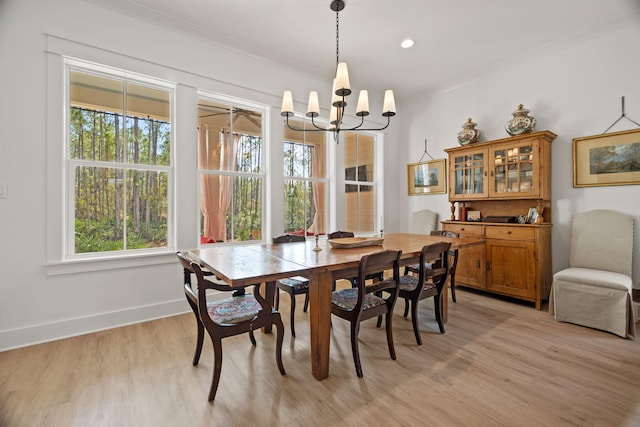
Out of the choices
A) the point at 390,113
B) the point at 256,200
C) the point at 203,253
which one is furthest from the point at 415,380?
the point at 256,200

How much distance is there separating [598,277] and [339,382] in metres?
2.71

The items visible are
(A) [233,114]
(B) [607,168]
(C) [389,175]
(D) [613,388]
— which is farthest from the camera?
(C) [389,175]

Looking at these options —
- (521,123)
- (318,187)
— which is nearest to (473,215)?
(521,123)

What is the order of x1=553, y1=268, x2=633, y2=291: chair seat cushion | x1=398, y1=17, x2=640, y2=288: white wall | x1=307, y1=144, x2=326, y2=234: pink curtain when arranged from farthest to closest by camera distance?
x1=307, y1=144, x2=326, y2=234: pink curtain < x1=398, y1=17, x2=640, y2=288: white wall < x1=553, y1=268, x2=633, y2=291: chair seat cushion

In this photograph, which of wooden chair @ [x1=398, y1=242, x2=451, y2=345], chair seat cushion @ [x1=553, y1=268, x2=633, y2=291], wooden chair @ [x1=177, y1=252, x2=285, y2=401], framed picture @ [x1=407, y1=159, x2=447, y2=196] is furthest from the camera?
framed picture @ [x1=407, y1=159, x2=447, y2=196]

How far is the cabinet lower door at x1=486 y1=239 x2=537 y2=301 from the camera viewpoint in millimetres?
3354

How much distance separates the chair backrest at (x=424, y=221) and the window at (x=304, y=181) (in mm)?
1588

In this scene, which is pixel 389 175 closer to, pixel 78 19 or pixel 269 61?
pixel 269 61

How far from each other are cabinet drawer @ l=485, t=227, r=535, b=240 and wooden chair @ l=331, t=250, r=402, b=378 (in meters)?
2.14

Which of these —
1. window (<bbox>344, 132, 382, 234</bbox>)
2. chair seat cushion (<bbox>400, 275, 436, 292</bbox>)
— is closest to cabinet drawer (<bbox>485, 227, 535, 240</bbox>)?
chair seat cushion (<bbox>400, 275, 436, 292</bbox>)

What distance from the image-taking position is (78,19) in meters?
2.68

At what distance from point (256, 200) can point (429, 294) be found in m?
2.43

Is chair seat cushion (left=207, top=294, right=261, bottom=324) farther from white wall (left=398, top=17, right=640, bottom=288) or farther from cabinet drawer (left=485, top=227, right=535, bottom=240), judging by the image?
white wall (left=398, top=17, right=640, bottom=288)

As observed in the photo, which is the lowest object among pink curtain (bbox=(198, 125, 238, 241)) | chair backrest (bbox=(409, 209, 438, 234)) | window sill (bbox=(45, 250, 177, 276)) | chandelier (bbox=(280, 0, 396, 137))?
window sill (bbox=(45, 250, 177, 276))
